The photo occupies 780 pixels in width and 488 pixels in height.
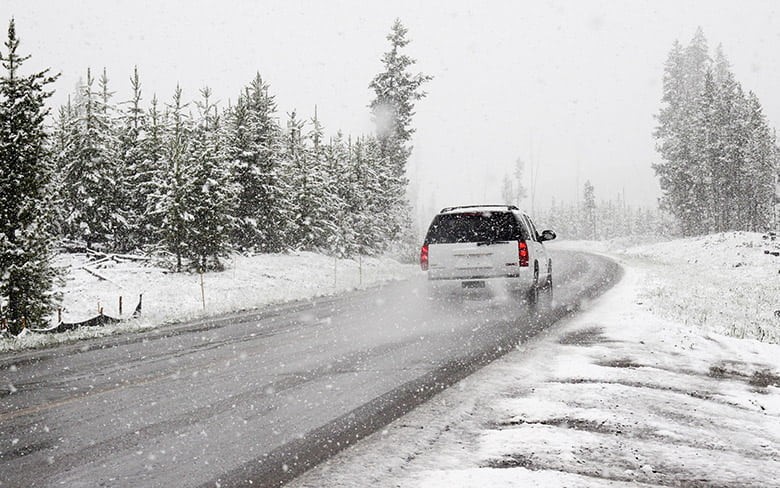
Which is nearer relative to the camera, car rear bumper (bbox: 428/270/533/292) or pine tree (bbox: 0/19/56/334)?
car rear bumper (bbox: 428/270/533/292)

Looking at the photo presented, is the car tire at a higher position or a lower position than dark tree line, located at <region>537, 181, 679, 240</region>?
lower

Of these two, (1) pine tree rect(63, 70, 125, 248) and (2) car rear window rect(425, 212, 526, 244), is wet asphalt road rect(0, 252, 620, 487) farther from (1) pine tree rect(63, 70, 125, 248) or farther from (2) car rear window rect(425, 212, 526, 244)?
(1) pine tree rect(63, 70, 125, 248)

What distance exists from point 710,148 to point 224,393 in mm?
52970

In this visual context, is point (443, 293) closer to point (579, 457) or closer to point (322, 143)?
point (579, 457)

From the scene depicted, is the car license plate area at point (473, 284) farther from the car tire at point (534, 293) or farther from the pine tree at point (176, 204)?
the pine tree at point (176, 204)

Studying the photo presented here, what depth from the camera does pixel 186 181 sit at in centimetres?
2403

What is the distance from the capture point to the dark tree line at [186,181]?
16547 millimetres

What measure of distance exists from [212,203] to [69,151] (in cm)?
1049

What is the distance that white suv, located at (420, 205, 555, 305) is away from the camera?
12.2 meters

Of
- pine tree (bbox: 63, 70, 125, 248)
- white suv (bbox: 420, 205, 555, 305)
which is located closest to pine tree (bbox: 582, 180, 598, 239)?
pine tree (bbox: 63, 70, 125, 248)

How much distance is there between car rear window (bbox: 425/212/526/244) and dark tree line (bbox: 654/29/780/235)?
44.8 metres

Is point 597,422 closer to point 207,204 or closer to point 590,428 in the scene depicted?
point 590,428

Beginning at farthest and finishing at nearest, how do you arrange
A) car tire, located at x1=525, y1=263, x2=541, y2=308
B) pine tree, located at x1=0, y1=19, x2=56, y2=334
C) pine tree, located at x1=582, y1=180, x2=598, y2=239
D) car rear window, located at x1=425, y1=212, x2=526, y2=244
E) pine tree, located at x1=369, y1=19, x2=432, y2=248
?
pine tree, located at x1=582, y1=180, x2=598, y2=239
pine tree, located at x1=369, y1=19, x2=432, y2=248
pine tree, located at x1=0, y1=19, x2=56, y2=334
car tire, located at x1=525, y1=263, x2=541, y2=308
car rear window, located at x1=425, y1=212, x2=526, y2=244

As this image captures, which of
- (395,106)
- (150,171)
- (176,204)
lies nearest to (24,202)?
(176,204)
